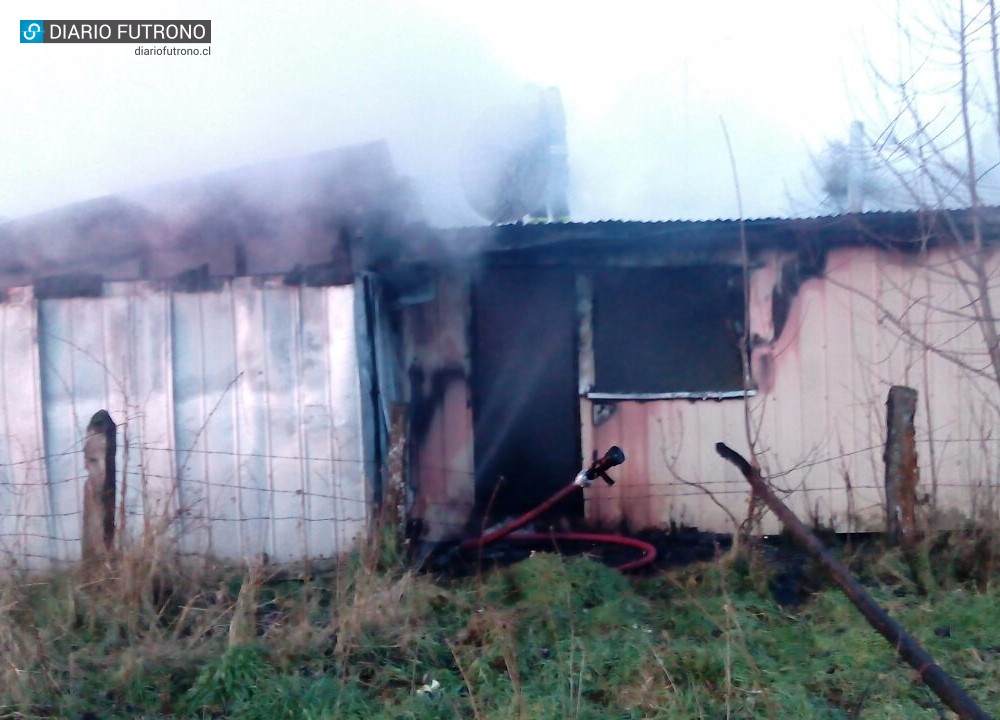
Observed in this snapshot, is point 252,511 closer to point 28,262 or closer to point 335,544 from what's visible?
point 335,544

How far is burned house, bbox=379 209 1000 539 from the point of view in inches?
261

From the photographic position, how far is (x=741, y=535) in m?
5.59

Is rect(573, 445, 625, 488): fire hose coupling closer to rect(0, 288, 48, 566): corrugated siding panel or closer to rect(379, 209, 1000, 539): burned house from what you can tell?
rect(379, 209, 1000, 539): burned house

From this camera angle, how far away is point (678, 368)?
22.7 feet

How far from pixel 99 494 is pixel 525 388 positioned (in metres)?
3.12

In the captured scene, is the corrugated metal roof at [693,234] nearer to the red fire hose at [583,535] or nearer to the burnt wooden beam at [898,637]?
the red fire hose at [583,535]

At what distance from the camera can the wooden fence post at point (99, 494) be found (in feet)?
16.6

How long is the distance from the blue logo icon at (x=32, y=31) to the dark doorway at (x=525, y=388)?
3.47 m

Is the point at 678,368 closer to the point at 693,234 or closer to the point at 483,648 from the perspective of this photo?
the point at 693,234

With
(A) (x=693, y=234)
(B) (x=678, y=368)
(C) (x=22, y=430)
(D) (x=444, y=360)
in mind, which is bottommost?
(C) (x=22, y=430)

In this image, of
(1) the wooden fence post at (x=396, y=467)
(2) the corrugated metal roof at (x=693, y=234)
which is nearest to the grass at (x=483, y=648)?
(1) the wooden fence post at (x=396, y=467)

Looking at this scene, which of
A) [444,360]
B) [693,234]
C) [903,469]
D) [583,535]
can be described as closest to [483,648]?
[583,535]

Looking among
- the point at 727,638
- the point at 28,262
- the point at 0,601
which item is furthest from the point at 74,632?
the point at 727,638

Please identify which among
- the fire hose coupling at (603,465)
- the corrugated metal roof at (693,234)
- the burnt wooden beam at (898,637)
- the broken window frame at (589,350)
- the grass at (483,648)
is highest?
the corrugated metal roof at (693,234)
